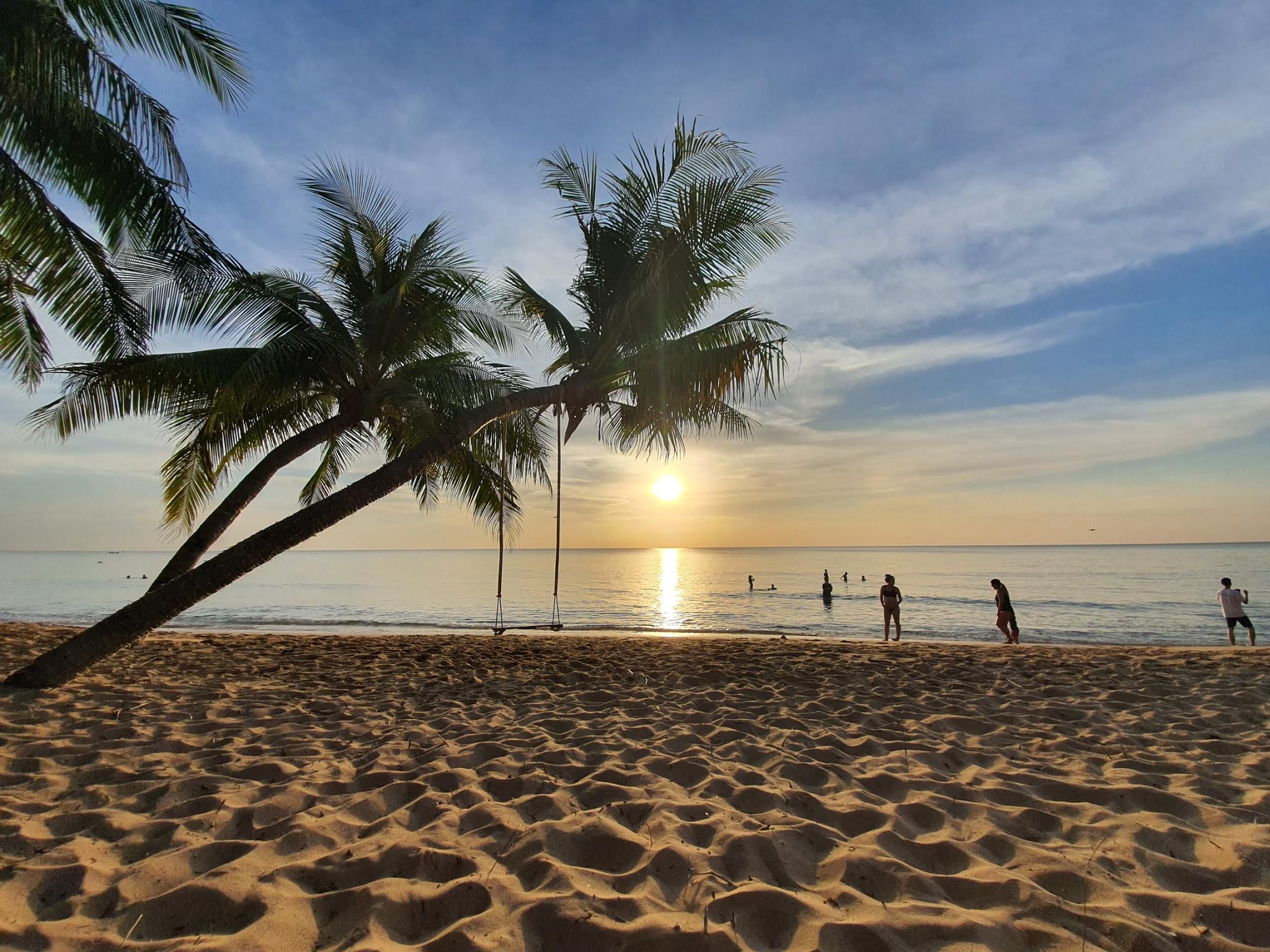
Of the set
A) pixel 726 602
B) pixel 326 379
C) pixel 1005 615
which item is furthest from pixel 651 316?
pixel 726 602

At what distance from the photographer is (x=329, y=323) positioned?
8820 millimetres

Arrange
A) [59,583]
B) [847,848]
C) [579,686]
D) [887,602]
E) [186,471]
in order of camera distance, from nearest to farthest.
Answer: [847,848]
[579,686]
[186,471]
[887,602]
[59,583]

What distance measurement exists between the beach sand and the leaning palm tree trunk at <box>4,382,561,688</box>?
0.34 m

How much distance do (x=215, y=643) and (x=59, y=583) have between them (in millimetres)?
47653

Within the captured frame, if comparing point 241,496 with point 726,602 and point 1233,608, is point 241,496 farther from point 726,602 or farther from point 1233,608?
point 726,602

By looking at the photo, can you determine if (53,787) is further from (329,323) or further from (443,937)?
(329,323)

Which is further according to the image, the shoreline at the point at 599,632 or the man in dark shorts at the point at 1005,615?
the shoreline at the point at 599,632

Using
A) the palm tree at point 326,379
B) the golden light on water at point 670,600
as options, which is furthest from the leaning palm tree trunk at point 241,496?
the golden light on water at point 670,600

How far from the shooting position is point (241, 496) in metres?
7.80

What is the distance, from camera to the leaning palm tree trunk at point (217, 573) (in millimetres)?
5781

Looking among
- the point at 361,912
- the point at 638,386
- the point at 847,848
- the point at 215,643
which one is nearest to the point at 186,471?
the point at 215,643

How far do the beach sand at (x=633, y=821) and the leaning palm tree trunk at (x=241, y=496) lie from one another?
1777mm

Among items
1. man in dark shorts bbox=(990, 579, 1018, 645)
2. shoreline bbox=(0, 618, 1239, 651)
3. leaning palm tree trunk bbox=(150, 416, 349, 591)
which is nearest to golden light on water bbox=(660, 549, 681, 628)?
shoreline bbox=(0, 618, 1239, 651)

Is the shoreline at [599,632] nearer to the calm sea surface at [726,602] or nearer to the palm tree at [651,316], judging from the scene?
the calm sea surface at [726,602]
